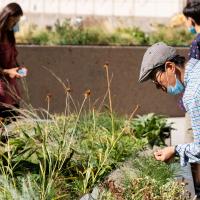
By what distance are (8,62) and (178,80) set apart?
165 inches

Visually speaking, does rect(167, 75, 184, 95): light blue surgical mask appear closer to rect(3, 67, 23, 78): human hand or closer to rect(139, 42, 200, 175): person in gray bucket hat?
rect(139, 42, 200, 175): person in gray bucket hat

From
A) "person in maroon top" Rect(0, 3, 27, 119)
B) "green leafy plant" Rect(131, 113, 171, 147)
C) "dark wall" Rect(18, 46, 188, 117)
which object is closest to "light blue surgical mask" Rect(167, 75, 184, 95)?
"green leafy plant" Rect(131, 113, 171, 147)

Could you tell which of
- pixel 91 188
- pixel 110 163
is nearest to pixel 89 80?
pixel 110 163

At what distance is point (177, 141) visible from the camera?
949cm

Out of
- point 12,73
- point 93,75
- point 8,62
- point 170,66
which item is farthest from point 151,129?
point 93,75

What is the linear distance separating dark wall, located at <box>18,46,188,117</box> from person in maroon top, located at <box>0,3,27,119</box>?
2735 millimetres

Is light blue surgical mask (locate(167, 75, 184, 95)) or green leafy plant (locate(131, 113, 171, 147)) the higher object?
light blue surgical mask (locate(167, 75, 184, 95))

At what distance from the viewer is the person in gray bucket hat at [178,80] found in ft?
14.8

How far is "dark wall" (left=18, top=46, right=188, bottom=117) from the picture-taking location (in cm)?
1144

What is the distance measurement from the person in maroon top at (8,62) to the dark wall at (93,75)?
2735 mm

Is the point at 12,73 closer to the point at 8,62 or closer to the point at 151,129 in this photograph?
the point at 8,62

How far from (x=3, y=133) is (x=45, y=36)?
19.5ft

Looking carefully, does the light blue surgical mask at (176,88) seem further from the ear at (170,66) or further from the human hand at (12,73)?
the human hand at (12,73)

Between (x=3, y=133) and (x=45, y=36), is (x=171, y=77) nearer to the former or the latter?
(x=3, y=133)
